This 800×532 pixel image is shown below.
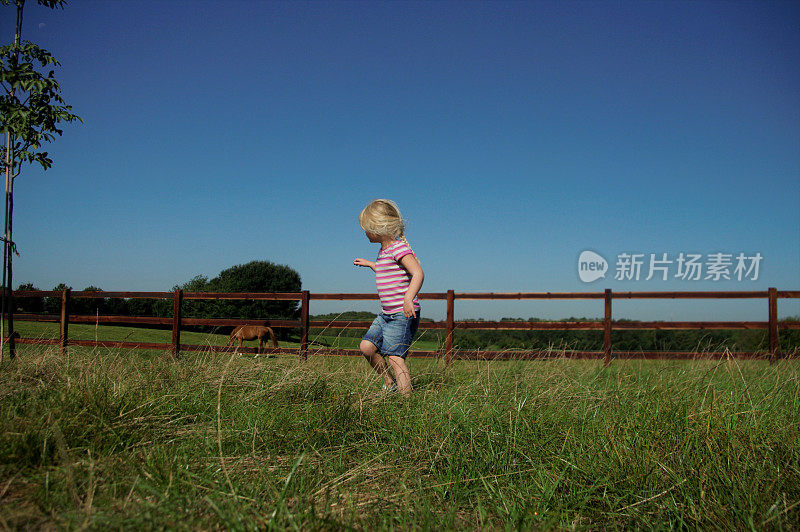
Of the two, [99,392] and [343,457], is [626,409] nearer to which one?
[343,457]

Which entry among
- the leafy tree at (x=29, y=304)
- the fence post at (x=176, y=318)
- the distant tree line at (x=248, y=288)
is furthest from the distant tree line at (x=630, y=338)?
the distant tree line at (x=248, y=288)

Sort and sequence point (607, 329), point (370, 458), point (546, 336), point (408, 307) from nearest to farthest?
1. point (370, 458)
2. point (408, 307)
3. point (607, 329)
4. point (546, 336)

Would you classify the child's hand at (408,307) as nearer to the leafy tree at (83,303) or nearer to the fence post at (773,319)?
the fence post at (773,319)

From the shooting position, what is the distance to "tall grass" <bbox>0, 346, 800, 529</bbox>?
1345mm

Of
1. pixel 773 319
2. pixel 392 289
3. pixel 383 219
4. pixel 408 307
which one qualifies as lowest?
pixel 773 319

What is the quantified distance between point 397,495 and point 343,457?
1.53 feet

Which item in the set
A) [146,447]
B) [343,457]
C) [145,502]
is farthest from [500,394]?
[145,502]

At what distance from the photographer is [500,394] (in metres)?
2.82

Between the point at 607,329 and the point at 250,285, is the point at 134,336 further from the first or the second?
the point at 250,285

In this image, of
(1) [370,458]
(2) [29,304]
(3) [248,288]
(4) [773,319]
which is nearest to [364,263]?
(1) [370,458]

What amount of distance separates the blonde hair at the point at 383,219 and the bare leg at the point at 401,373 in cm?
78

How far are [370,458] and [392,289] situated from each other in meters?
1.46

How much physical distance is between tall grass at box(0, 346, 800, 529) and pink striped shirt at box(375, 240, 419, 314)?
68 centimetres

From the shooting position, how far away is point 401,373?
124 inches
